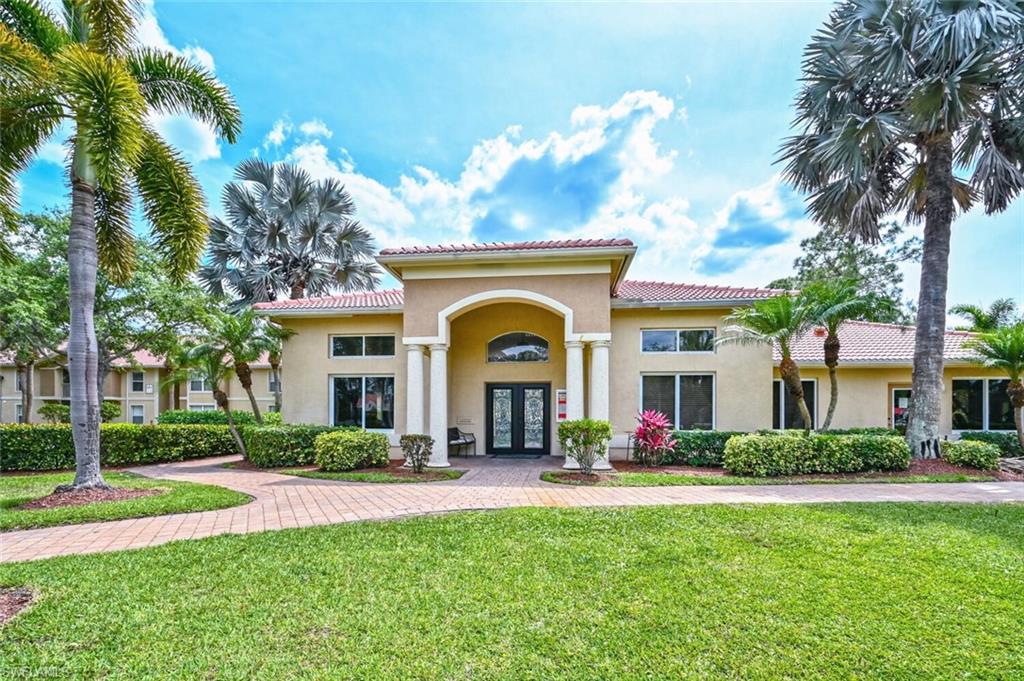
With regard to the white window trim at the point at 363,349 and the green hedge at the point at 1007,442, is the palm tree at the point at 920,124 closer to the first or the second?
the green hedge at the point at 1007,442

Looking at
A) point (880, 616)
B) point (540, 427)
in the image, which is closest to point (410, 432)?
point (540, 427)

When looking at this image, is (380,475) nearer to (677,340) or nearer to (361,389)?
(361,389)

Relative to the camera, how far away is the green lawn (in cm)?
343

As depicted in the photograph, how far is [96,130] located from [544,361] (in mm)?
11396

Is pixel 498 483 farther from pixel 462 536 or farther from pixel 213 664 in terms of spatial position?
pixel 213 664

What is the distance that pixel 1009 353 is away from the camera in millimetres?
12375

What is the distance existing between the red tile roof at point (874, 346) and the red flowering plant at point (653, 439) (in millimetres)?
5600

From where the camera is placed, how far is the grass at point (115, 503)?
283 inches

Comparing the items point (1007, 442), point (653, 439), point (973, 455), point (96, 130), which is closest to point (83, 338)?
point (96, 130)

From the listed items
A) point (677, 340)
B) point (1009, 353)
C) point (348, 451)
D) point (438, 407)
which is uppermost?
point (677, 340)

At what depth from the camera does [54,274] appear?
54.7 ft

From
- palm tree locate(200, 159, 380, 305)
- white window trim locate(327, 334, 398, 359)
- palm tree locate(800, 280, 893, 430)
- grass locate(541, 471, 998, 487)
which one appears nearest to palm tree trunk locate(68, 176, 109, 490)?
white window trim locate(327, 334, 398, 359)

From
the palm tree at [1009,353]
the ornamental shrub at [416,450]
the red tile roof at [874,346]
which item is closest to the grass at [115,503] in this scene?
the ornamental shrub at [416,450]

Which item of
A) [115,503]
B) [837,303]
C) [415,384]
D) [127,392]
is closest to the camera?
[115,503]
